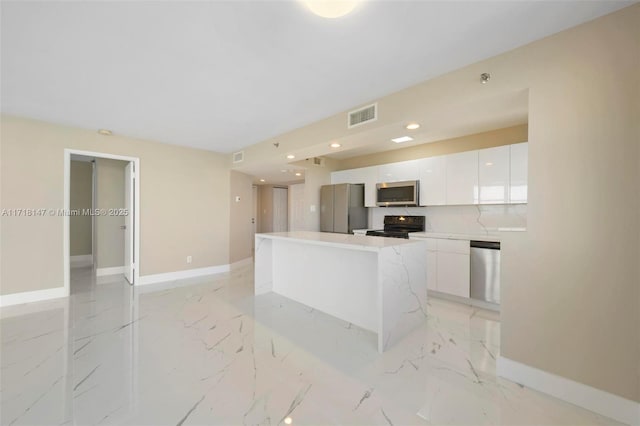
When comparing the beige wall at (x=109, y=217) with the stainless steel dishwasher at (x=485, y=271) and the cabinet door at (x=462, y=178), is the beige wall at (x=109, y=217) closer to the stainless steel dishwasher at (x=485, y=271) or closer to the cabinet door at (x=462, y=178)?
the cabinet door at (x=462, y=178)

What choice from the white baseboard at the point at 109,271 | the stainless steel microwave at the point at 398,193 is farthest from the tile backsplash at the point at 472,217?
the white baseboard at the point at 109,271

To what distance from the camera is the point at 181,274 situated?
4645 mm

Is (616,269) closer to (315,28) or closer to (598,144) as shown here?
(598,144)

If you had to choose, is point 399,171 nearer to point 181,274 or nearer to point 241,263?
point 241,263

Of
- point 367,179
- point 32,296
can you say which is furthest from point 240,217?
point 32,296

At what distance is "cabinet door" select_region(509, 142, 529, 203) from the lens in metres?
3.16

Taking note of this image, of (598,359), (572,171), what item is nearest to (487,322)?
(598,359)

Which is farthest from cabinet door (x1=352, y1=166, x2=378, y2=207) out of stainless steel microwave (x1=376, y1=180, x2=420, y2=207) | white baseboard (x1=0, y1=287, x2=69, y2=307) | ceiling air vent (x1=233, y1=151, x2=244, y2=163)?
white baseboard (x1=0, y1=287, x2=69, y2=307)

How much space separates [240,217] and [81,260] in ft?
13.9

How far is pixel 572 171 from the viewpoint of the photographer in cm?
165

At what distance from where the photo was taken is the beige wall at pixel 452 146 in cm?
346

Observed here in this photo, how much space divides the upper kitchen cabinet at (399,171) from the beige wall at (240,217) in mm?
2955

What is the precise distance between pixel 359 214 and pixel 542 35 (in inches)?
137

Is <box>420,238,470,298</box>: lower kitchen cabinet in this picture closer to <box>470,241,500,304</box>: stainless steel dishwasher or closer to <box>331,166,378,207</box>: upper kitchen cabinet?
<box>470,241,500,304</box>: stainless steel dishwasher
